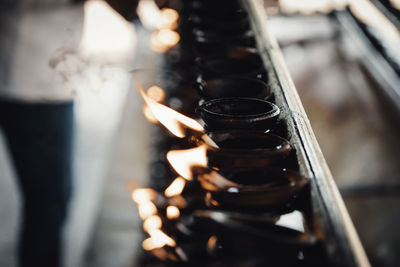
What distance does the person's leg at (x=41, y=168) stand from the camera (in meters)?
1.98

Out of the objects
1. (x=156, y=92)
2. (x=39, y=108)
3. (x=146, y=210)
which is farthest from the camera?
(x=39, y=108)

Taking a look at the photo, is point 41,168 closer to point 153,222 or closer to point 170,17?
point 153,222

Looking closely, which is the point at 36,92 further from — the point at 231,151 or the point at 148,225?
the point at 231,151

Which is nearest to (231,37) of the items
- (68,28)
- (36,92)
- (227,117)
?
(227,117)

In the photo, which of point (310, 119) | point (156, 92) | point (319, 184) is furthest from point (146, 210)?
point (310, 119)

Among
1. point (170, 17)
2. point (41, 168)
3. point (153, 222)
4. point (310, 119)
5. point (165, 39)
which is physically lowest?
point (310, 119)

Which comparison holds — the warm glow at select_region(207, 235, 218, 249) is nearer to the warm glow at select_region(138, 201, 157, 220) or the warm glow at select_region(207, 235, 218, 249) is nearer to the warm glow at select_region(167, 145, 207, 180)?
the warm glow at select_region(167, 145, 207, 180)

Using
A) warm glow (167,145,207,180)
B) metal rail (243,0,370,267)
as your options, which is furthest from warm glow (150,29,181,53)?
warm glow (167,145,207,180)

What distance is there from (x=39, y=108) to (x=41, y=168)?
16.0 inches

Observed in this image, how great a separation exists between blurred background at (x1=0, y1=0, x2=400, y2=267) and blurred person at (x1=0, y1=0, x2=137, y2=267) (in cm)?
10

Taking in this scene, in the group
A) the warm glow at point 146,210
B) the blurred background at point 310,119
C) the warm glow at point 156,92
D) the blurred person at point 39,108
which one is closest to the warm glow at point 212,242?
the warm glow at point 146,210

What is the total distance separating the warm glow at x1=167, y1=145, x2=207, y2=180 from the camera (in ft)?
2.45

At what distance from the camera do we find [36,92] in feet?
6.25

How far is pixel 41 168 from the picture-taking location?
2.13 metres
